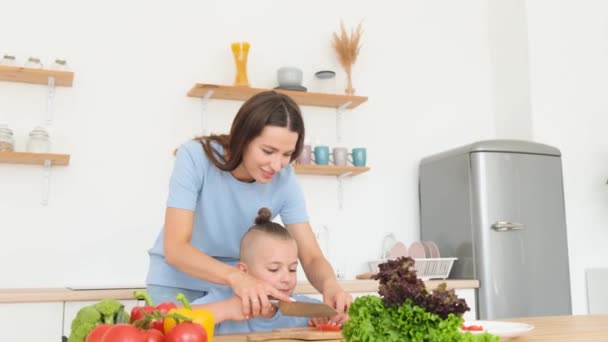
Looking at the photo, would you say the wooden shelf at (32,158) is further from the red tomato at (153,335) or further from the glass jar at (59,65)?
the red tomato at (153,335)

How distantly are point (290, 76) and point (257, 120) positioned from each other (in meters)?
1.41

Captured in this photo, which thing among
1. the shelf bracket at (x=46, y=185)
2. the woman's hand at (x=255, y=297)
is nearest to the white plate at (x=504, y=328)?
the woman's hand at (x=255, y=297)

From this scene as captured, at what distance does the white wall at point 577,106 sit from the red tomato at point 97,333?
301 centimetres

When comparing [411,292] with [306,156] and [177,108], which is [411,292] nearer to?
[306,156]

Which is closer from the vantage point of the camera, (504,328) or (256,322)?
(504,328)

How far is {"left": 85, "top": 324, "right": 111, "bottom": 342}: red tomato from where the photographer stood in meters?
0.88

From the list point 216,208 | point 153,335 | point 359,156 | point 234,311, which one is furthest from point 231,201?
point 359,156

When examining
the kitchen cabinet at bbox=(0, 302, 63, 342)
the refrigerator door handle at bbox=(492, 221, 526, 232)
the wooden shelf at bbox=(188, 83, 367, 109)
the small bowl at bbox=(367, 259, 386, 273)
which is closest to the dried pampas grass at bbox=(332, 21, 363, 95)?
the wooden shelf at bbox=(188, 83, 367, 109)

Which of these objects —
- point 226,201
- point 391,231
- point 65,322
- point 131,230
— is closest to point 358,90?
point 391,231

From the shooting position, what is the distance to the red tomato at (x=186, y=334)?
35.0 inches

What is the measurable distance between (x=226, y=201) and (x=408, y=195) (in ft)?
5.66

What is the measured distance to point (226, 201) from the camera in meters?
1.89

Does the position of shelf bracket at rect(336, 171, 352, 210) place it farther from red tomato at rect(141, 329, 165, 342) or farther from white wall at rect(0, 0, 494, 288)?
red tomato at rect(141, 329, 165, 342)

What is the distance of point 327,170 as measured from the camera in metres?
3.11
